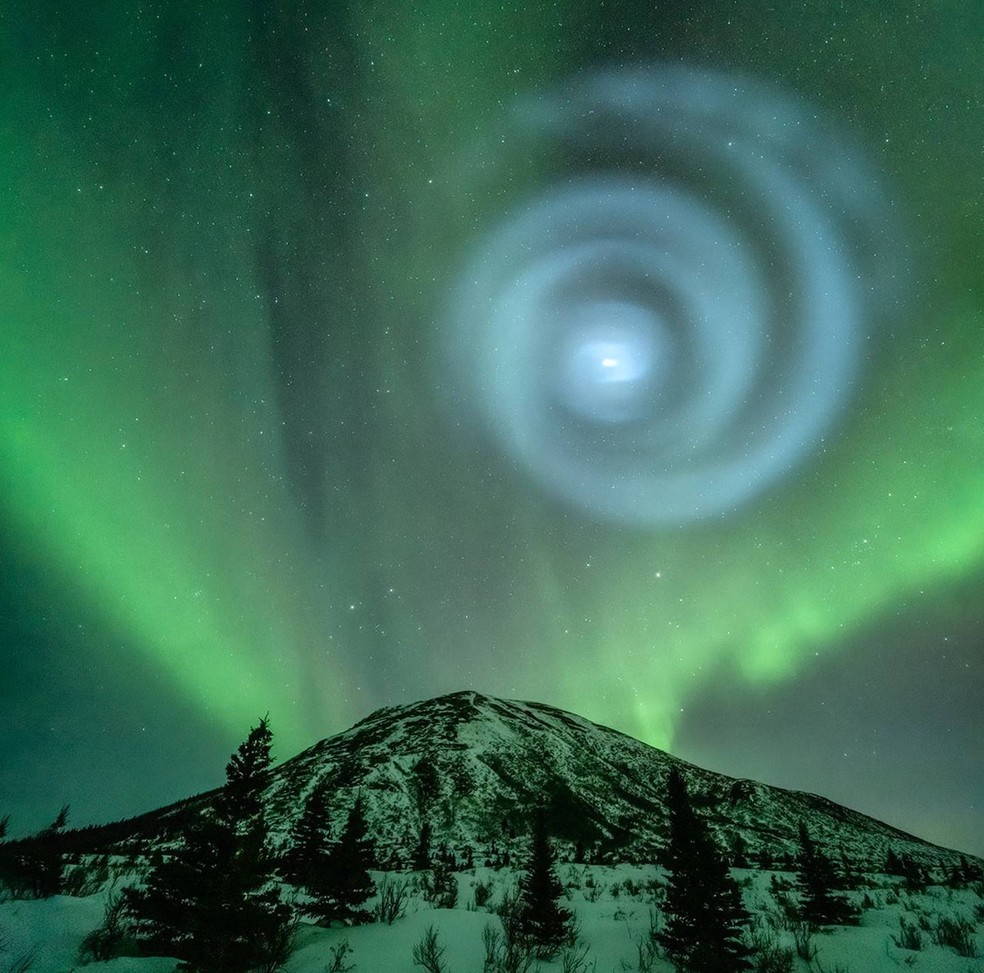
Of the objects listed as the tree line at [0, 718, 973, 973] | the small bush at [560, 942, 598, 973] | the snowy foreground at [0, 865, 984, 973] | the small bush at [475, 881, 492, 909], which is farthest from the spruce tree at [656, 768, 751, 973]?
the small bush at [475, 881, 492, 909]

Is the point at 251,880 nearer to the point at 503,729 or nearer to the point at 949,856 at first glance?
the point at 503,729

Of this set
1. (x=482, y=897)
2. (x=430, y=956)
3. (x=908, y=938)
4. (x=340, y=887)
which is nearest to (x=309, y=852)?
(x=482, y=897)

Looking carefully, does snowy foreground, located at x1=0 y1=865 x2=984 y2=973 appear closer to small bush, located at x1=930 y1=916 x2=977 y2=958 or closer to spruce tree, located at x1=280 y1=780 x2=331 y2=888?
small bush, located at x1=930 y1=916 x2=977 y2=958

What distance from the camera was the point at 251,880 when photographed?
830cm

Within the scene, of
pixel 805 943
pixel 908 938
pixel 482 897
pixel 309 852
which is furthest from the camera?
Answer: pixel 309 852

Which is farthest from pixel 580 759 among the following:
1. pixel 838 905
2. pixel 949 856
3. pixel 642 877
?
pixel 838 905

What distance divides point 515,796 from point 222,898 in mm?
Answer: 76253

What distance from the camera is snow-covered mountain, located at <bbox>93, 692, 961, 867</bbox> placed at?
58.9 meters

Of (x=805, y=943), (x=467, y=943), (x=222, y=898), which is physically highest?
(x=222, y=898)

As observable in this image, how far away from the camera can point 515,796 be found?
73.5 m

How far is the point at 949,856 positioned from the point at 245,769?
424 feet

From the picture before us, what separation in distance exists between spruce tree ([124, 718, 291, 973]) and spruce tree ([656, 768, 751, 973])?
6328 mm

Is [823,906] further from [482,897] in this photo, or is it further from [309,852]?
[309,852]

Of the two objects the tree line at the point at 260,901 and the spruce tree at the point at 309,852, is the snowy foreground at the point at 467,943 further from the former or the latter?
the spruce tree at the point at 309,852
